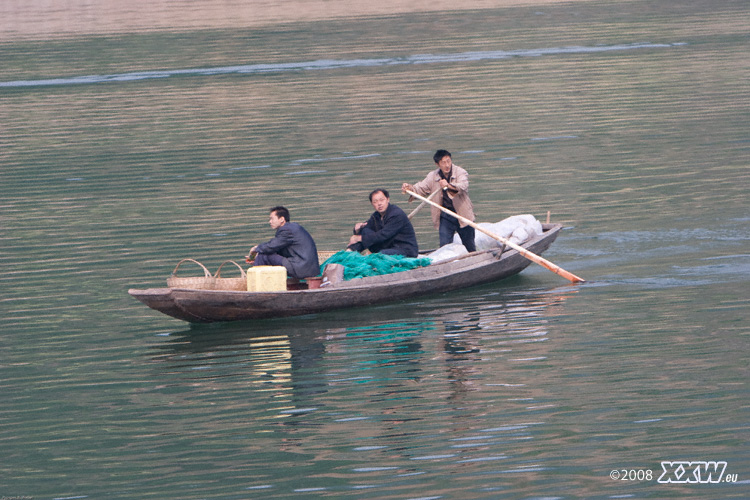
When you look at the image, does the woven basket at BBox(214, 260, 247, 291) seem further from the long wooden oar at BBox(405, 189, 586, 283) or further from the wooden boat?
the long wooden oar at BBox(405, 189, 586, 283)

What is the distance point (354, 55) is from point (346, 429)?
37.9 metres

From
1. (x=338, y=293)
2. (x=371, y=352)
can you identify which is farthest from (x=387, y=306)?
(x=371, y=352)

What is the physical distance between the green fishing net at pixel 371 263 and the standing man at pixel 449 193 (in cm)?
124

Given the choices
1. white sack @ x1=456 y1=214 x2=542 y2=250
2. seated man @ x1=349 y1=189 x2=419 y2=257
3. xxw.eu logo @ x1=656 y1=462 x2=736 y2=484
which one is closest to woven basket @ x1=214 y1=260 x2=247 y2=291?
seated man @ x1=349 y1=189 x2=419 y2=257

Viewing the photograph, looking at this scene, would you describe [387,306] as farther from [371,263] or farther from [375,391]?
[375,391]

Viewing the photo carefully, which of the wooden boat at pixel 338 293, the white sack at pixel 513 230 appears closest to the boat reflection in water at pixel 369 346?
the wooden boat at pixel 338 293

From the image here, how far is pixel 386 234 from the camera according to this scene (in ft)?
57.3

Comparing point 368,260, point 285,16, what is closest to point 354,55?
point 285,16

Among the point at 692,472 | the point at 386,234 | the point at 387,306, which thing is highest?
the point at 386,234

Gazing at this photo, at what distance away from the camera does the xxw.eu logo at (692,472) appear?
1016 centimetres

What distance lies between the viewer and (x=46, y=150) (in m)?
32.6

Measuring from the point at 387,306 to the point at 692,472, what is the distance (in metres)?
7.08

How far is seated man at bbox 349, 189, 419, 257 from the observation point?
17.5 m

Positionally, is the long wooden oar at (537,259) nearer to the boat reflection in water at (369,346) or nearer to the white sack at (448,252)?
the boat reflection in water at (369,346)
